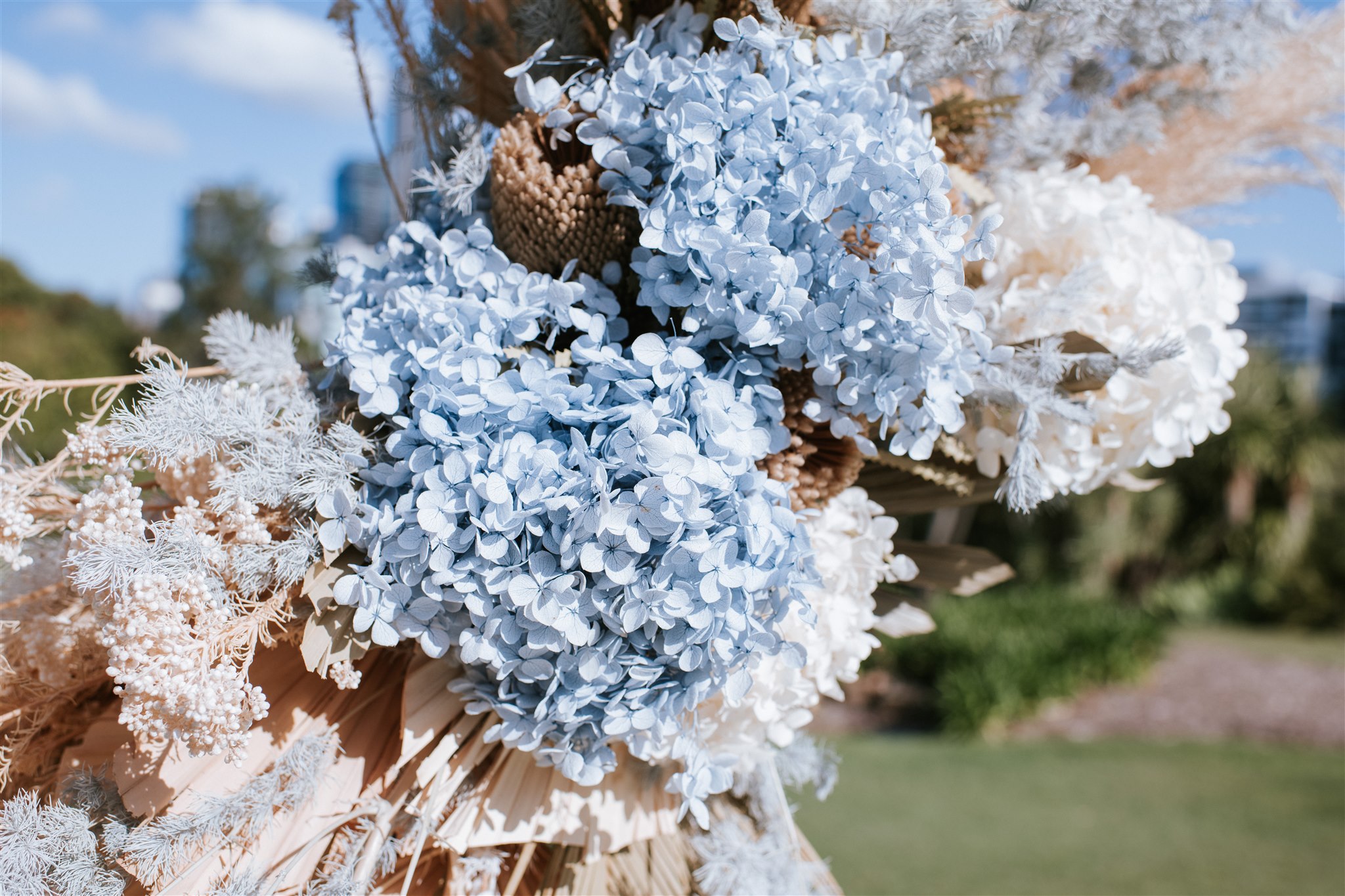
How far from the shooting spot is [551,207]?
958 mm

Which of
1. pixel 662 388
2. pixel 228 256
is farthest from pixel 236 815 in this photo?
pixel 228 256

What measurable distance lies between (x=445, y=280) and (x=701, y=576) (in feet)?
1.40

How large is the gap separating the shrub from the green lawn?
389mm

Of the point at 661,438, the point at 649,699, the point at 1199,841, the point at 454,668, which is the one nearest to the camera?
the point at 661,438

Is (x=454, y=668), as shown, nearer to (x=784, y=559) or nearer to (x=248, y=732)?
(x=248, y=732)

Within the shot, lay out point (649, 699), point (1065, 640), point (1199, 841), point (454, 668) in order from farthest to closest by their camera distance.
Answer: point (1065, 640)
point (1199, 841)
point (454, 668)
point (649, 699)

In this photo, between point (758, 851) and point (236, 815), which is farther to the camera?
point (758, 851)

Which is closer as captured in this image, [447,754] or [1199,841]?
[447,754]

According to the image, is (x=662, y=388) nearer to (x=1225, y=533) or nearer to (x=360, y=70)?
(x=360, y=70)

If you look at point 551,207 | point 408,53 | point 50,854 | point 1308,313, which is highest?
point 1308,313

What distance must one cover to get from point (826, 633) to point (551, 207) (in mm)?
569

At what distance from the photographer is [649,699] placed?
0.91 meters

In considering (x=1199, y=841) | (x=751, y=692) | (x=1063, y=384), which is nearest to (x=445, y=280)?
(x=751, y=692)

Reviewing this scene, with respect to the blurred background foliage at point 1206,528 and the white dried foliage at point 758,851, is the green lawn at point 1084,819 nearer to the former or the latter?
the blurred background foliage at point 1206,528
